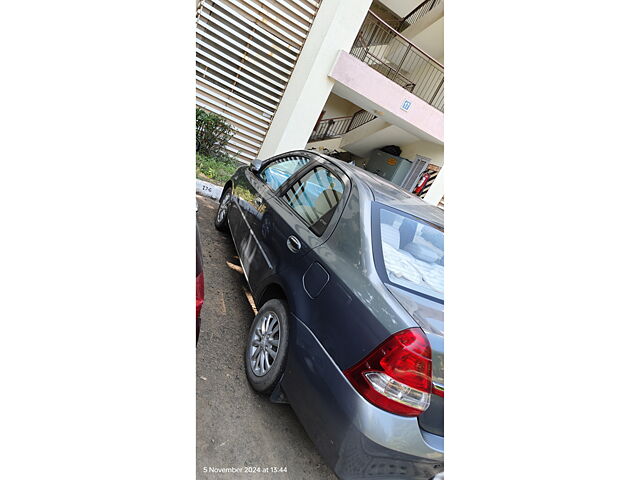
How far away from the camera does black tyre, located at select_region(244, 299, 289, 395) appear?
209 cm

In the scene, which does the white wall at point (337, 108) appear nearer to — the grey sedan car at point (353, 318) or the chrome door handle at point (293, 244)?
the grey sedan car at point (353, 318)

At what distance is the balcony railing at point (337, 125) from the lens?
11328mm

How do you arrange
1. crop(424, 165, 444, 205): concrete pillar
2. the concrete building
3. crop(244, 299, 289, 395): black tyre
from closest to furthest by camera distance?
Result: crop(244, 299, 289, 395): black tyre, the concrete building, crop(424, 165, 444, 205): concrete pillar

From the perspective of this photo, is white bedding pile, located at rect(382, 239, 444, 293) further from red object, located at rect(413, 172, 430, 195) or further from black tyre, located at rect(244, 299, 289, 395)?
red object, located at rect(413, 172, 430, 195)

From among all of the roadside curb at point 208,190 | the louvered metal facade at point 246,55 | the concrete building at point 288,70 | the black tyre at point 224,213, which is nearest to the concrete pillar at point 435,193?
the concrete building at point 288,70

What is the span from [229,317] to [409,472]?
172cm

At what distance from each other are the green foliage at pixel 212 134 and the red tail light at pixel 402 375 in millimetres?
6471

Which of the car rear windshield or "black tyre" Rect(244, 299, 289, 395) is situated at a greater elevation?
the car rear windshield

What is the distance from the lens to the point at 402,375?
158 centimetres

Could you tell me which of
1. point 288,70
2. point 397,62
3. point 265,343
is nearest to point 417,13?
point 397,62

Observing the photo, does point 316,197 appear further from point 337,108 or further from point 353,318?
point 337,108

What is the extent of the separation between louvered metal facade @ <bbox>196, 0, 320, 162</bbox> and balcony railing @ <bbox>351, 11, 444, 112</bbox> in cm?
188

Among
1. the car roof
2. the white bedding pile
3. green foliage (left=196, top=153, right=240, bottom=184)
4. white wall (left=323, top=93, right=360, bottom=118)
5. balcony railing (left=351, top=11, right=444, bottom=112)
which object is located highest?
balcony railing (left=351, top=11, right=444, bottom=112)

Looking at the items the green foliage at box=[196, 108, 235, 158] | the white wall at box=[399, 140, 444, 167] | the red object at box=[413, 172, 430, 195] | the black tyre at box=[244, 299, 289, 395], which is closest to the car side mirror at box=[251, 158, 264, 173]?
the black tyre at box=[244, 299, 289, 395]
